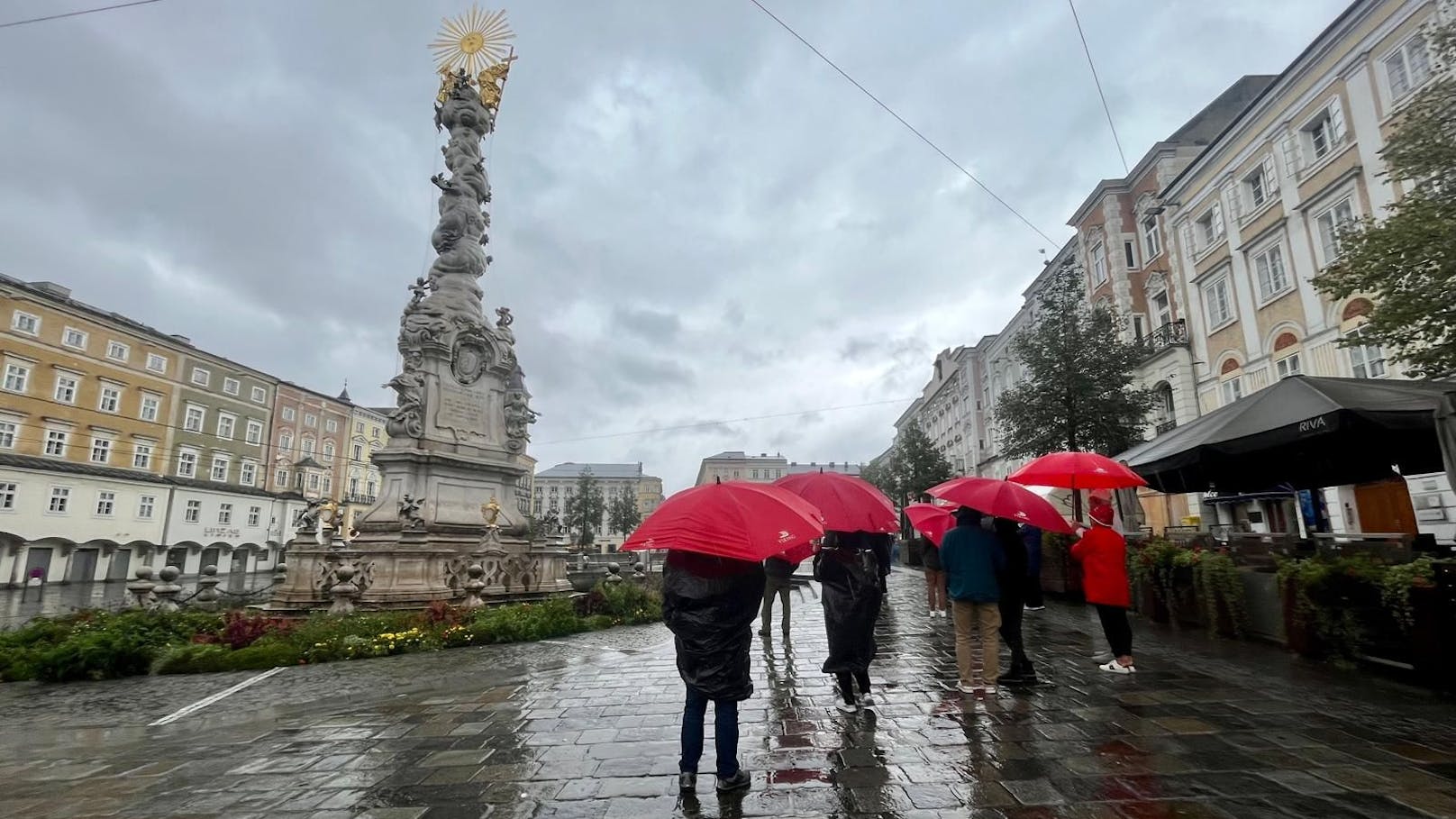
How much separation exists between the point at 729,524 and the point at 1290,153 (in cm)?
2381

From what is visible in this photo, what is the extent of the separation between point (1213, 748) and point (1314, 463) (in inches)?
290

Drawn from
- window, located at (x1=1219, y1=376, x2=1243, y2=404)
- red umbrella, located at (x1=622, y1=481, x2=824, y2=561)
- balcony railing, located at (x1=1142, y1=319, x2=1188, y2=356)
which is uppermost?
balcony railing, located at (x1=1142, y1=319, x2=1188, y2=356)

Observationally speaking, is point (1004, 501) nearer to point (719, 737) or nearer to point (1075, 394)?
point (719, 737)

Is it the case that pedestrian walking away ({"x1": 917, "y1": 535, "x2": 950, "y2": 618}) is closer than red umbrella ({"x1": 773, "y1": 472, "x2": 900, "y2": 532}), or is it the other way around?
red umbrella ({"x1": 773, "y1": 472, "x2": 900, "y2": 532})

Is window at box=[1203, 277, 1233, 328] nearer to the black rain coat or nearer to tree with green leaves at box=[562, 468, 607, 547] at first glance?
the black rain coat

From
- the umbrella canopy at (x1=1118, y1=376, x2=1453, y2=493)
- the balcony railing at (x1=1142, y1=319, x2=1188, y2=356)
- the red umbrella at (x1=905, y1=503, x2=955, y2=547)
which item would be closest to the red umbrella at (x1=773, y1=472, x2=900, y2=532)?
the red umbrella at (x1=905, y1=503, x2=955, y2=547)

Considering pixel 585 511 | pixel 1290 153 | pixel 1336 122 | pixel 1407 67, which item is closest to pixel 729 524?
pixel 1407 67

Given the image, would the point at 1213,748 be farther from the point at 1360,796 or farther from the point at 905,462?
the point at 905,462

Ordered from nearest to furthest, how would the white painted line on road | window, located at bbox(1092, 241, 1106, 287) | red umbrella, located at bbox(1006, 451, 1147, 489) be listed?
the white painted line on road
red umbrella, located at bbox(1006, 451, 1147, 489)
window, located at bbox(1092, 241, 1106, 287)

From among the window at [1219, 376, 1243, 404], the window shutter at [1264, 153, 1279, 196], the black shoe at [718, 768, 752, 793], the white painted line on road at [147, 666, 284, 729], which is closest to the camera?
the black shoe at [718, 768, 752, 793]

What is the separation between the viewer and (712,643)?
4137 millimetres

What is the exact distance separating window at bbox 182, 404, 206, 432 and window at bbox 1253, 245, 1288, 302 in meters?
57.3

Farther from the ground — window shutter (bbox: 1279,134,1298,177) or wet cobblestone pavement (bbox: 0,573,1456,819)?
window shutter (bbox: 1279,134,1298,177)

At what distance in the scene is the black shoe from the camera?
407cm
